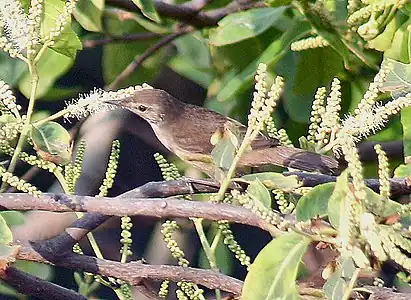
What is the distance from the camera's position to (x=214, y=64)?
3.17 meters

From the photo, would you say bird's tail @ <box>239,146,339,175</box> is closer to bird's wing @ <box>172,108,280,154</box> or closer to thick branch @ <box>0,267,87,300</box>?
bird's wing @ <box>172,108,280,154</box>

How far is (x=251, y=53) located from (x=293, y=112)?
239 millimetres

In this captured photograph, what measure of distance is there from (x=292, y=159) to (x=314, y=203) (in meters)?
0.84

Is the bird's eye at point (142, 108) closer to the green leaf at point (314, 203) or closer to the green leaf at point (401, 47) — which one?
the green leaf at point (401, 47)

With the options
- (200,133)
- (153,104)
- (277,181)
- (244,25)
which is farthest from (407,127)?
(153,104)

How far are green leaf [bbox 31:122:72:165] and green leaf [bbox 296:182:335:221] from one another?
0.54 meters

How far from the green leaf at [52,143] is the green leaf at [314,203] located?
0.54 metres

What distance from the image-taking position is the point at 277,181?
5.19ft

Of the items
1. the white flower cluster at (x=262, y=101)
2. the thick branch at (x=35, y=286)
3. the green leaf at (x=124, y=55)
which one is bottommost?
the green leaf at (x=124, y=55)

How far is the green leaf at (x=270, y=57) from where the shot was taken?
8.81ft

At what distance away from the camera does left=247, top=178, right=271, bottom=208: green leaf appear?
1.45 m

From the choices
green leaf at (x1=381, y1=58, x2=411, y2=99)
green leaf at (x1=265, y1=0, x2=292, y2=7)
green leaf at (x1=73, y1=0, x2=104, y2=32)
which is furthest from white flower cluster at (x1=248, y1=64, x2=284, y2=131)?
green leaf at (x1=73, y1=0, x2=104, y2=32)

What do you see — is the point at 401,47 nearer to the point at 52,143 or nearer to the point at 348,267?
the point at 52,143

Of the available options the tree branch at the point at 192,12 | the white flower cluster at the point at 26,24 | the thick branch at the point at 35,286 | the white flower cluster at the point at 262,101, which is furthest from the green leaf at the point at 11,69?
the white flower cluster at the point at 262,101
